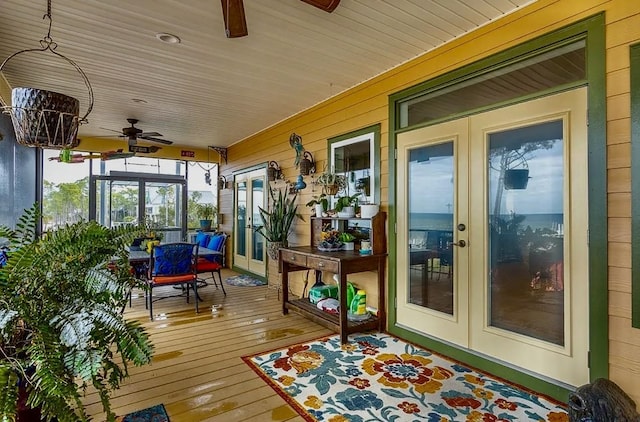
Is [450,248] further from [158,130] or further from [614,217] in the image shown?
[158,130]

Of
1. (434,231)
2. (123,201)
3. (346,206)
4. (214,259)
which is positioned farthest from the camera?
(123,201)

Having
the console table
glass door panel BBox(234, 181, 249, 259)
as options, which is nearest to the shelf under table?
the console table

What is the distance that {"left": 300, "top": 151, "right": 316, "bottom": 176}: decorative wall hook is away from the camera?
15.6 feet

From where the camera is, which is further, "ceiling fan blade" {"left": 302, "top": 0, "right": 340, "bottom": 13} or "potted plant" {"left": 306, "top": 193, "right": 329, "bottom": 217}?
"potted plant" {"left": 306, "top": 193, "right": 329, "bottom": 217}

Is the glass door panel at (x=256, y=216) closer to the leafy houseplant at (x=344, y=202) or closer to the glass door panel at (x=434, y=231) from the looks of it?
the leafy houseplant at (x=344, y=202)

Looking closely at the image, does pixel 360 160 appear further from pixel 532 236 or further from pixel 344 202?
pixel 532 236

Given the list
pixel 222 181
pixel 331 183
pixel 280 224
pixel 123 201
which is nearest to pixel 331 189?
pixel 331 183

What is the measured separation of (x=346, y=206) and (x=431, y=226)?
101 centimetres

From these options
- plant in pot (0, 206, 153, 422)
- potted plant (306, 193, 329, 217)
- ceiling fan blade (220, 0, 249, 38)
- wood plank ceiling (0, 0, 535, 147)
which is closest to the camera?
plant in pot (0, 206, 153, 422)

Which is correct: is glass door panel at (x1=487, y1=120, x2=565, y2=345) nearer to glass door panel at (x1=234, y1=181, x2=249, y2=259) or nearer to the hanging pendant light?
the hanging pendant light

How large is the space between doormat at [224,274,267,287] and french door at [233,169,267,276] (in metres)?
0.15

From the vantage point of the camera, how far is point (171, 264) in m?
4.21

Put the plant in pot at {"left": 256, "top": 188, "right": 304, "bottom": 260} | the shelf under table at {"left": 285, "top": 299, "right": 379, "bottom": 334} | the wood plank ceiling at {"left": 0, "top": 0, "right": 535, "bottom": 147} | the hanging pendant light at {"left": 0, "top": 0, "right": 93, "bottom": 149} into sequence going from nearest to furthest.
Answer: the hanging pendant light at {"left": 0, "top": 0, "right": 93, "bottom": 149} → the wood plank ceiling at {"left": 0, "top": 0, "right": 535, "bottom": 147} → the shelf under table at {"left": 285, "top": 299, "right": 379, "bottom": 334} → the plant in pot at {"left": 256, "top": 188, "right": 304, "bottom": 260}

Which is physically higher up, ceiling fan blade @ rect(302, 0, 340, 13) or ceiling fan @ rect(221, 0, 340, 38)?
ceiling fan blade @ rect(302, 0, 340, 13)
